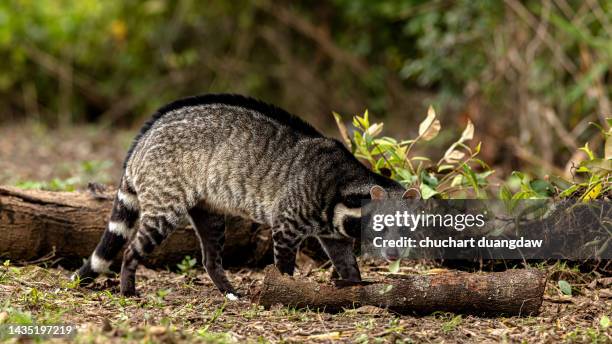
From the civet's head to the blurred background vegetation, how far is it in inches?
212

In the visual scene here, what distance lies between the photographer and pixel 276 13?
15.2 meters

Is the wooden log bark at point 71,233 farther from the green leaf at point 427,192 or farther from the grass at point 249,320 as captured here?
the green leaf at point 427,192

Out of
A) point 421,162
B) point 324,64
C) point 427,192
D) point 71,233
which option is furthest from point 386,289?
point 324,64

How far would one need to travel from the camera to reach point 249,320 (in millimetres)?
5930

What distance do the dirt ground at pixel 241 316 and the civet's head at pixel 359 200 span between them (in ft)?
2.43

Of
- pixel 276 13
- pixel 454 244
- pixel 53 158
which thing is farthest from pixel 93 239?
pixel 276 13

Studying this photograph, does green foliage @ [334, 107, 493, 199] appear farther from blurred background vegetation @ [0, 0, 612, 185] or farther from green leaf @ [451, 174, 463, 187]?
blurred background vegetation @ [0, 0, 612, 185]

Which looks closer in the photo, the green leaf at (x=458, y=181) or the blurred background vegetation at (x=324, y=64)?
the green leaf at (x=458, y=181)

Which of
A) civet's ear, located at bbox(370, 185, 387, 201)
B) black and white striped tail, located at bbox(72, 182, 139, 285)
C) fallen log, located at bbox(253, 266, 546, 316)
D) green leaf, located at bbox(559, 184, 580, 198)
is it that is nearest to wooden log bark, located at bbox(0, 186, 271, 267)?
black and white striped tail, located at bbox(72, 182, 139, 285)

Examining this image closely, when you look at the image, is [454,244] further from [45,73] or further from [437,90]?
[45,73]


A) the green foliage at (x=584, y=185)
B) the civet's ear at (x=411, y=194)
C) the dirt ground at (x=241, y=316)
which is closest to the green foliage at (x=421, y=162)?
the green foliage at (x=584, y=185)

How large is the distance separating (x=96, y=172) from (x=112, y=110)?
211 inches

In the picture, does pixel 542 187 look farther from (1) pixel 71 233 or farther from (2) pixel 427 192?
(1) pixel 71 233

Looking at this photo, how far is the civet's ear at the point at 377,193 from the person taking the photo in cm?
654
